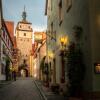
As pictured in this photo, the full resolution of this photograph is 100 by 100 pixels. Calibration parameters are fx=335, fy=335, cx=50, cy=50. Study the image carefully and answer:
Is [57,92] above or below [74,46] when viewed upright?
below

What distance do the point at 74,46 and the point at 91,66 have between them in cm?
277

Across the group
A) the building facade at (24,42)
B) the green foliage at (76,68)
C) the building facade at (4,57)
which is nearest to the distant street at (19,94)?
the green foliage at (76,68)

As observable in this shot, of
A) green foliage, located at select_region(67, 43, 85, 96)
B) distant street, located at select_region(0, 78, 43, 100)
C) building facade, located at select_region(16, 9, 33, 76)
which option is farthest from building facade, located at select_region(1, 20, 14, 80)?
building facade, located at select_region(16, 9, 33, 76)

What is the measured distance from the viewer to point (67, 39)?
19.4 meters

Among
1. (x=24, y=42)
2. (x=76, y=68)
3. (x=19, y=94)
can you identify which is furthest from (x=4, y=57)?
(x=24, y=42)

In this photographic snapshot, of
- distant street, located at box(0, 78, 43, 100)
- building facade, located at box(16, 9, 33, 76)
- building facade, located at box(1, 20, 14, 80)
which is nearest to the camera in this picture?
distant street, located at box(0, 78, 43, 100)

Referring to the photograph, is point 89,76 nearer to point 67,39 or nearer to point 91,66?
point 91,66

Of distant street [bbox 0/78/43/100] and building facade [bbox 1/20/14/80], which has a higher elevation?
building facade [bbox 1/20/14/80]

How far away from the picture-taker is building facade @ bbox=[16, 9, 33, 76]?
379 ft

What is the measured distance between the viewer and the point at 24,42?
402 feet

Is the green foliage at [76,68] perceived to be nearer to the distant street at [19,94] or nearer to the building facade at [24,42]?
the distant street at [19,94]

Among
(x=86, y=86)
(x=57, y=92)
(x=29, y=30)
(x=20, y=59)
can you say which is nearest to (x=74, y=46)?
(x=86, y=86)

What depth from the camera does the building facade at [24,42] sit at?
116 meters

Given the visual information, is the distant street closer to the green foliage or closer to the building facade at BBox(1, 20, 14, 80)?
the green foliage
